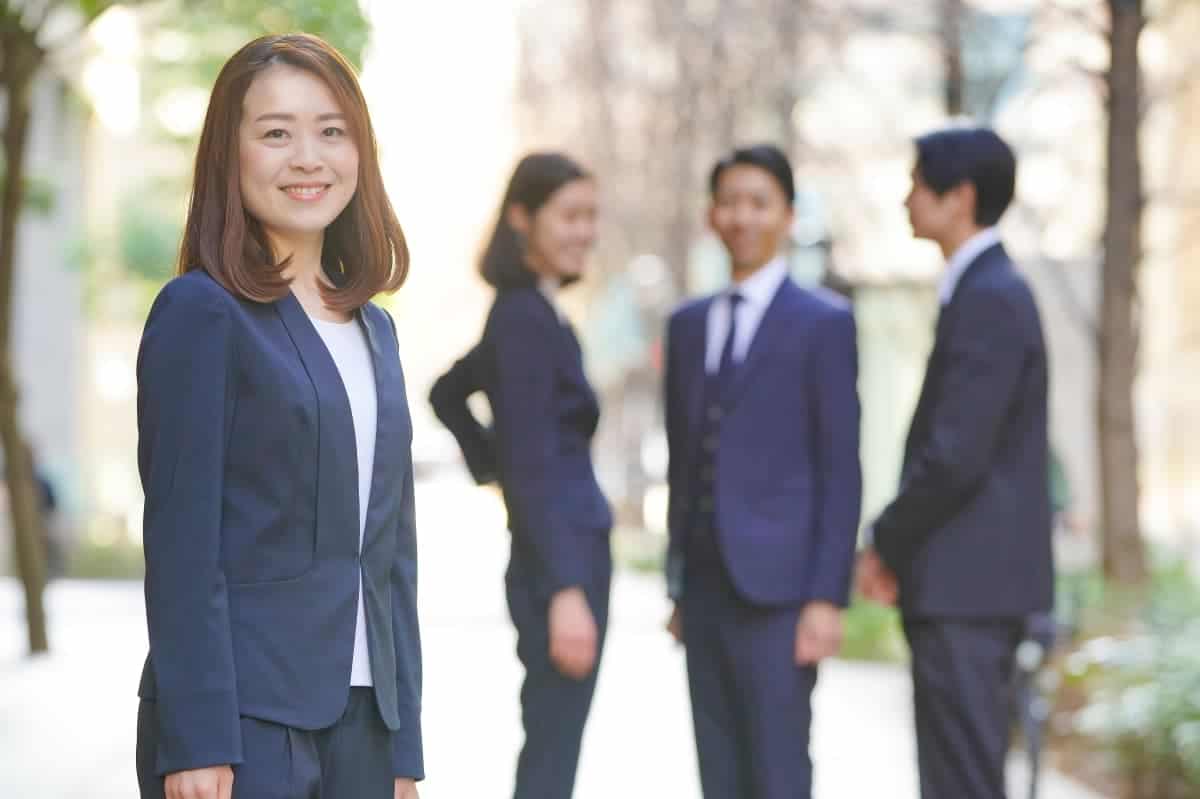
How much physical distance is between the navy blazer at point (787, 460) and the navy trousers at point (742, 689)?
8 centimetres

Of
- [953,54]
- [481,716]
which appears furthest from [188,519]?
[953,54]

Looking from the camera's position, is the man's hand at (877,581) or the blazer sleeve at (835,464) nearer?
the blazer sleeve at (835,464)

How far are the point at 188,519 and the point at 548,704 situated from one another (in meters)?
2.31

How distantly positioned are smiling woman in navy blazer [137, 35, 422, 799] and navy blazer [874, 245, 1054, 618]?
7.39 feet

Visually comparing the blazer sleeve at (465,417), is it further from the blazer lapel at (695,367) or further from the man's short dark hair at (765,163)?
the man's short dark hair at (765,163)

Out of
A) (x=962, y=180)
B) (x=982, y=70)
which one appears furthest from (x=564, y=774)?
(x=982, y=70)

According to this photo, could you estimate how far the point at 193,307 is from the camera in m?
2.96

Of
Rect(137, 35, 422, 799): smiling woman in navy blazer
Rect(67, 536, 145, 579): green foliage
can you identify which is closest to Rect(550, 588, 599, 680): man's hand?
Rect(137, 35, 422, 799): smiling woman in navy blazer

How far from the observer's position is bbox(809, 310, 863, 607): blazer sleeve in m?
5.03

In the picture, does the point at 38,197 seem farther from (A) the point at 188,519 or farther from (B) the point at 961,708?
(A) the point at 188,519

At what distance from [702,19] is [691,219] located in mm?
4693

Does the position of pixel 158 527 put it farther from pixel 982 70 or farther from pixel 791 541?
pixel 982 70

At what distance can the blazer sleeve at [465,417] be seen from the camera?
544 cm

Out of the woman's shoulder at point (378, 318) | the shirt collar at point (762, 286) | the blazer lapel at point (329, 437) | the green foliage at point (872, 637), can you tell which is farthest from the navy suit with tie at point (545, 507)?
the green foliage at point (872, 637)
